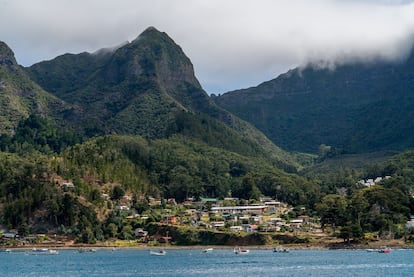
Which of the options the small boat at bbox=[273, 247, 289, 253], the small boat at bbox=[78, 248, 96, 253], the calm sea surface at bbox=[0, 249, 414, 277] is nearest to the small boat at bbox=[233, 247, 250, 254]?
the calm sea surface at bbox=[0, 249, 414, 277]

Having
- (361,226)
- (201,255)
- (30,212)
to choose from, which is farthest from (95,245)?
(361,226)

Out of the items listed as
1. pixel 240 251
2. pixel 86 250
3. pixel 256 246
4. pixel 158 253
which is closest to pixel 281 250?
pixel 240 251

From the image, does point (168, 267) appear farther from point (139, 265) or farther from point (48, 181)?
point (48, 181)

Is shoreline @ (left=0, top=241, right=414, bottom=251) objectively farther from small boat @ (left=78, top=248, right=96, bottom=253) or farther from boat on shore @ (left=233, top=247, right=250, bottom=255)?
boat on shore @ (left=233, top=247, right=250, bottom=255)

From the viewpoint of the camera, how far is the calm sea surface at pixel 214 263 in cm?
11725

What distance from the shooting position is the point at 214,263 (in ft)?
441

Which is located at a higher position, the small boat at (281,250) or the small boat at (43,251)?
the small boat at (43,251)

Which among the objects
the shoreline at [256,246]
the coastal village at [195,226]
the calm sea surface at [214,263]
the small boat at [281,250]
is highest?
the coastal village at [195,226]

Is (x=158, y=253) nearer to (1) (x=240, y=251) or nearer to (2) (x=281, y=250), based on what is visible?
(1) (x=240, y=251)

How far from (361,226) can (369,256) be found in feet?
92.4

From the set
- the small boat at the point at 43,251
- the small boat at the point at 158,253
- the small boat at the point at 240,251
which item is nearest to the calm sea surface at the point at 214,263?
the small boat at the point at 158,253

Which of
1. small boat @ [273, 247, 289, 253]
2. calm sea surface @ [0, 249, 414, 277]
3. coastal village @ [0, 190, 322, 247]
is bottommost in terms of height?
calm sea surface @ [0, 249, 414, 277]

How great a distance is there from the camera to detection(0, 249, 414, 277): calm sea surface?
117250 mm

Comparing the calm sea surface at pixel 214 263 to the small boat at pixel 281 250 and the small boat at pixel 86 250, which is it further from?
the small boat at pixel 86 250
